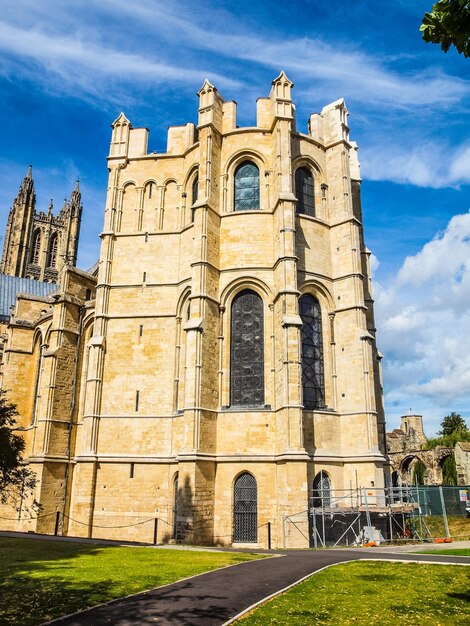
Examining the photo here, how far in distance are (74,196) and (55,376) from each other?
204ft

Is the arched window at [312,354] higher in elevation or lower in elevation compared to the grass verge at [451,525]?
higher

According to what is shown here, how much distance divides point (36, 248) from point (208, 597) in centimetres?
7416

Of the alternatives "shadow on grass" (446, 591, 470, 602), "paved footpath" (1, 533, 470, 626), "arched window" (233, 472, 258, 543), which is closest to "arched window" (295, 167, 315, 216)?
"arched window" (233, 472, 258, 543)

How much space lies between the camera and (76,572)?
39.6ft

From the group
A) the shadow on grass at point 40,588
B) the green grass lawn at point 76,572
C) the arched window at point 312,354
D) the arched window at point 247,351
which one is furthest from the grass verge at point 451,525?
the shadow on grass at point 40,588

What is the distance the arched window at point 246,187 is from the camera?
25.5 metres

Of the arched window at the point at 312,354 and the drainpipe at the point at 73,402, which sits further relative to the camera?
the drainpipe at the point at 73,402

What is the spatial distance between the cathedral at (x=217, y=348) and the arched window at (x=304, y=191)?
7cm

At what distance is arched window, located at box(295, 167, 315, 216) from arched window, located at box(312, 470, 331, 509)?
40.0 feet

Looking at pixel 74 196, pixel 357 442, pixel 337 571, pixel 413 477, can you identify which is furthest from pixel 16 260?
pixel 337 571

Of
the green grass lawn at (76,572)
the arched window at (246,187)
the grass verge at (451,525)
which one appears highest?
the arched window at (246,187)

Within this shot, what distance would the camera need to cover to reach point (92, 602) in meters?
9.09

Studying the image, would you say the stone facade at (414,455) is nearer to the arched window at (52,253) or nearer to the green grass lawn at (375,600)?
the green grass lawn at (375,600)

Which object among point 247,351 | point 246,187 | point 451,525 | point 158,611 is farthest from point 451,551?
point 246,187
